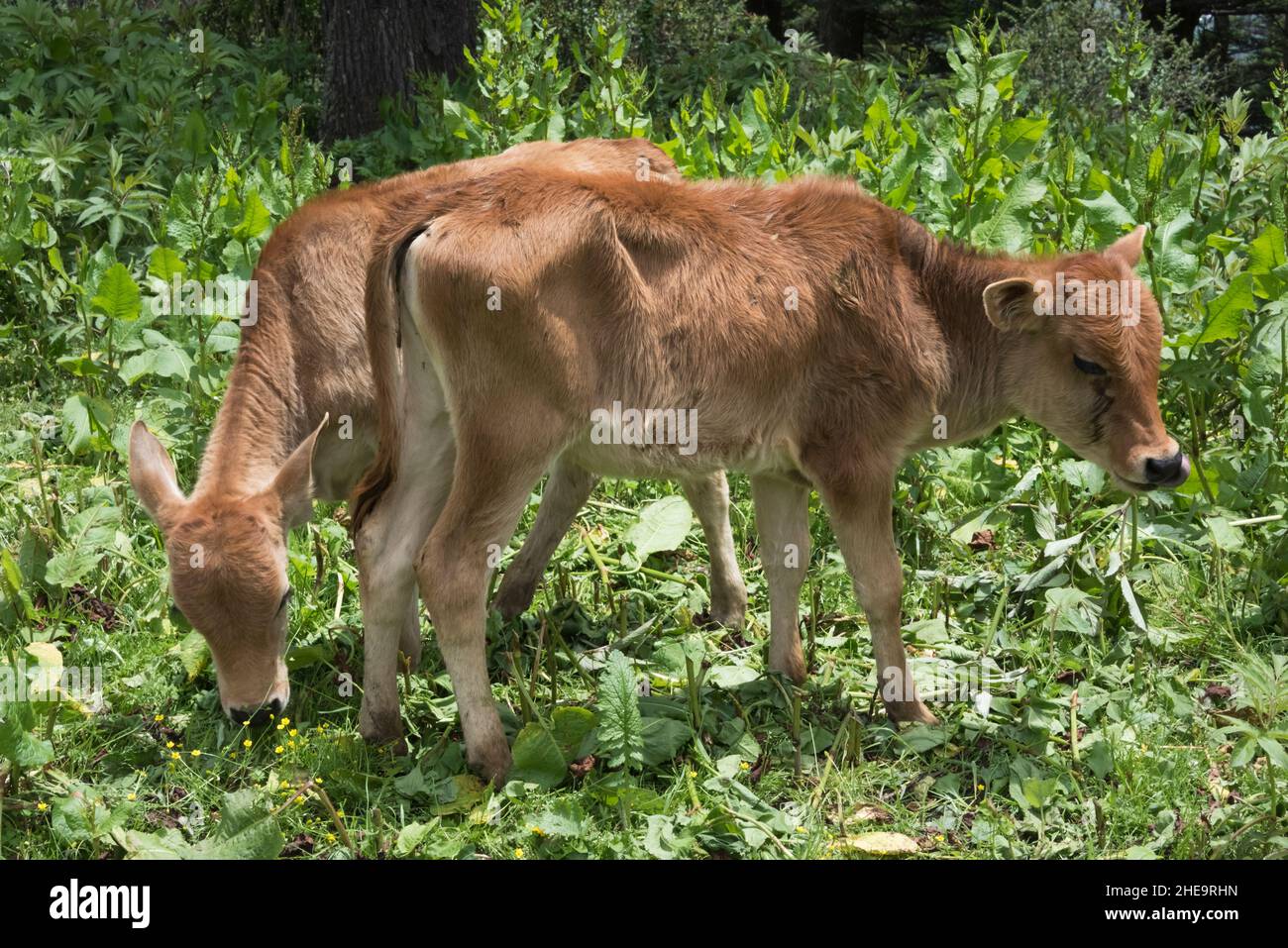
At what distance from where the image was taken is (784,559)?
21.3ft

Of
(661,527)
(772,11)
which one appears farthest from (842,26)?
(661,527)

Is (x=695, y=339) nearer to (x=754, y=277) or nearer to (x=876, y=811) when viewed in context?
(x=754, y=277)

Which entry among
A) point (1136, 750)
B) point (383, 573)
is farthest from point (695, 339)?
point (1136, 750)

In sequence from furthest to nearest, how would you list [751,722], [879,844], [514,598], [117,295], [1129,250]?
[117,295] → [514,598] → [1129,250] → [751,722] → [879,844]

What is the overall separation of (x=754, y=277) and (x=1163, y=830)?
8.85ft

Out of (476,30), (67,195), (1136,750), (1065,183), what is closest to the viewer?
(1136,750)

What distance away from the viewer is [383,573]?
19.4 feet

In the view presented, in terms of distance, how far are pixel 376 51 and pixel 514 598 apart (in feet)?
21.5

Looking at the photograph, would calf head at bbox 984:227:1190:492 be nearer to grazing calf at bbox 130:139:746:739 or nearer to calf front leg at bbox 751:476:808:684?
calf front leg at bbox 751:476:808:684

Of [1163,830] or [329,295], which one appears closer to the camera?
[1163,830]

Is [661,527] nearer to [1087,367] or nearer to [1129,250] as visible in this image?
[1087,367]

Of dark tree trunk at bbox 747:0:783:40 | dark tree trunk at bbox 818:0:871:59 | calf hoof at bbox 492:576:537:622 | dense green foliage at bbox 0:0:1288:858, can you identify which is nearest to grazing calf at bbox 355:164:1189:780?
dense green foliage at bbox 0:0:1288:858

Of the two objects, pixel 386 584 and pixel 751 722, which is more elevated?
pixel 386 584

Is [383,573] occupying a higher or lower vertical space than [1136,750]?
higher
